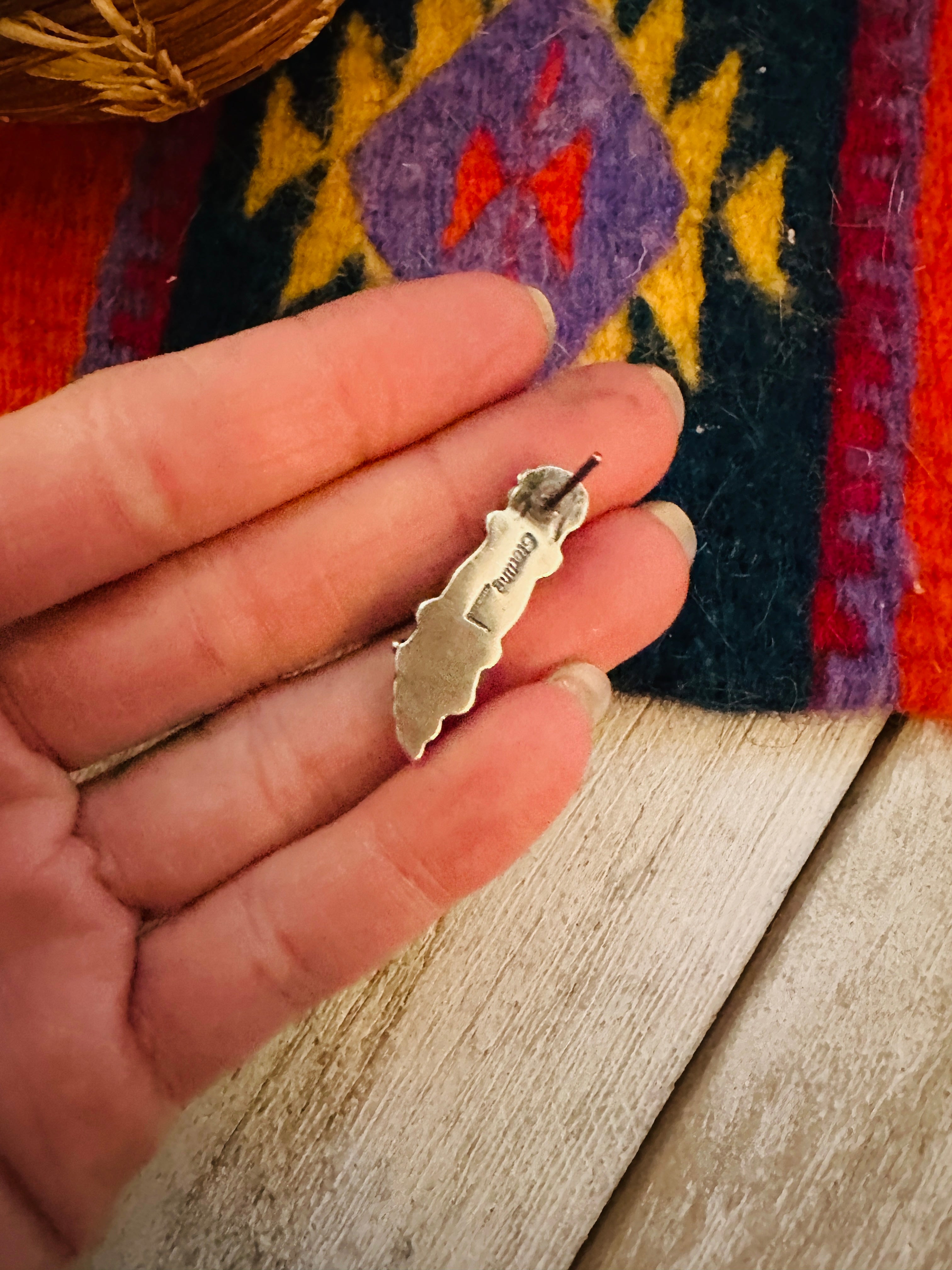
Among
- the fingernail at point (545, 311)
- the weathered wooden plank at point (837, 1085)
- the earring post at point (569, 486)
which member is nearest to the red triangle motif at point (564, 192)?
the fingernail at point (545, 311)

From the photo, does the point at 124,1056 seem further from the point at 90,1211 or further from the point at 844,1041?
the point at 844,1041

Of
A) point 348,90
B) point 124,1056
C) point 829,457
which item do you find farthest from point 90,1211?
point 348,90

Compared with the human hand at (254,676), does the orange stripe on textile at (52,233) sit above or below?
above

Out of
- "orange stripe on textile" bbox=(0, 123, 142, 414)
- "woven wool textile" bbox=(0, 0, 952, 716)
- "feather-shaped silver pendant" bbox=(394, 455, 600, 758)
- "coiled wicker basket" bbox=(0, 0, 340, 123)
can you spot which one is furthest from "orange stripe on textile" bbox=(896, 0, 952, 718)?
"orange stripe on textile" bbox=(0, 123, 142, 414)

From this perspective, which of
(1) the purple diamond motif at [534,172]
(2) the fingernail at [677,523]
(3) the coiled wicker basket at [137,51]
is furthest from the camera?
(1) the purple diamond motif at [534,172]

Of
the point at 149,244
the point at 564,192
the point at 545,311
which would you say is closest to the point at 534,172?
the point at 564,192

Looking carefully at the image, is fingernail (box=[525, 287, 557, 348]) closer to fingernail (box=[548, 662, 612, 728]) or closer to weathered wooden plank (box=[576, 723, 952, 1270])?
fingernail (box=[548, 662, 612, 728])

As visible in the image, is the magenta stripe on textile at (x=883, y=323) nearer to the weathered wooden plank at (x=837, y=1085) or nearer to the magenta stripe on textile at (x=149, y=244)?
Result: the weathered wooden plank at (x=837, y=1085)
